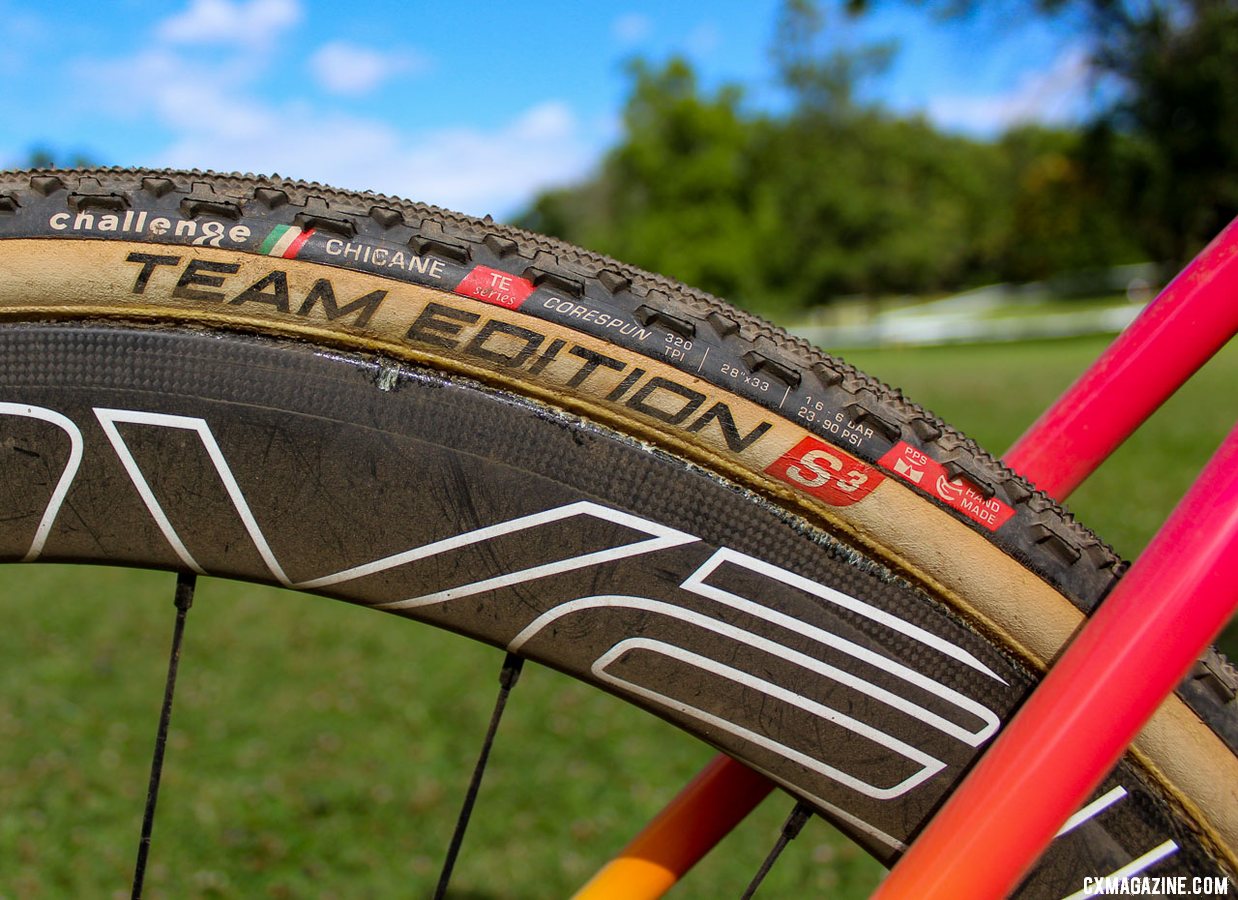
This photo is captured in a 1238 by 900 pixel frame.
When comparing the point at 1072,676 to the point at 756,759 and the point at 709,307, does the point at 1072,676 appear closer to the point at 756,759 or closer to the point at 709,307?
the point at 756,759

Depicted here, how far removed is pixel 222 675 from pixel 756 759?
3557 millimetres

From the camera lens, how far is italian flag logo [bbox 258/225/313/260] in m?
0.89

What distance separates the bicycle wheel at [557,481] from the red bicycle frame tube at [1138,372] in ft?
0.71

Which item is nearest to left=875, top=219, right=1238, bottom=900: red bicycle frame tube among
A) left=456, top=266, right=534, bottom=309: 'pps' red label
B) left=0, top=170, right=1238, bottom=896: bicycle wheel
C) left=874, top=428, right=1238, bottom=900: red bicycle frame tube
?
left=874, top=428, right=1238, bottom=900: red bicycle frame tube

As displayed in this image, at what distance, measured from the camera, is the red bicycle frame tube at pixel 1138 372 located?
3.46 feet

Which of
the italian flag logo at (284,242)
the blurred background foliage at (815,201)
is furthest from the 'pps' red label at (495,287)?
the blurred background foliage at (815,201)

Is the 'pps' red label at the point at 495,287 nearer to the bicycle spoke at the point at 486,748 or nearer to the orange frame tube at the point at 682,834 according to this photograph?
the bicycle spoke at the point at 486,748

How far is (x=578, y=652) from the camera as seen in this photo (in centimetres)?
96

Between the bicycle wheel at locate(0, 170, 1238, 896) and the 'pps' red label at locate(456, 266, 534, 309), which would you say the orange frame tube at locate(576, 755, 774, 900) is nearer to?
the bicycle wheel at locate(0, 170, 1238, 896)

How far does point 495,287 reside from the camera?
0.89 metres

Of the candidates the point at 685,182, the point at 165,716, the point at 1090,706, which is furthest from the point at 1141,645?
the point at 685,182

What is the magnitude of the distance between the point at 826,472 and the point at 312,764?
274 centimetres

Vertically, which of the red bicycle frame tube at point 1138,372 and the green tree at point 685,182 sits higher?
the green tree at point 685,182

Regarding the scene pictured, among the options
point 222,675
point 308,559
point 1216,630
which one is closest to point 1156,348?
point 1216,630
